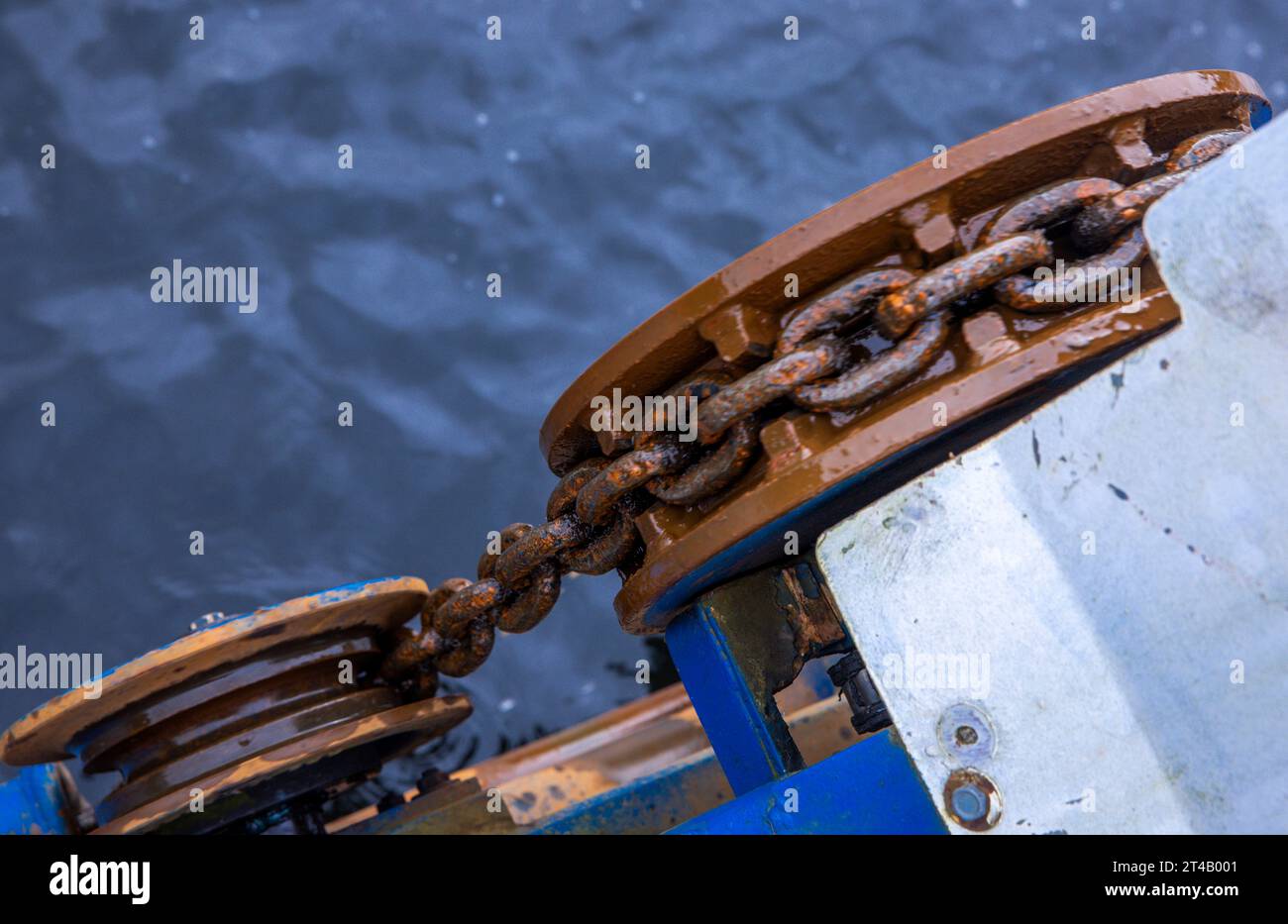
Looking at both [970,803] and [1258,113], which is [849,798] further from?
[1258,113]

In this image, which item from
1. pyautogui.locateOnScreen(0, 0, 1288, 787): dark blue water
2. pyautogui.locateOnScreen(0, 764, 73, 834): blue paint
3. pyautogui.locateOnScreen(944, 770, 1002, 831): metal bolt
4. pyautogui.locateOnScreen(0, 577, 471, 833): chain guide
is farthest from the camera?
pyautogui.locateOnScreen(0, 0, 1288, 787): dark blue water

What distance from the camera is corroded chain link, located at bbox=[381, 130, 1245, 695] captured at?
1780mm

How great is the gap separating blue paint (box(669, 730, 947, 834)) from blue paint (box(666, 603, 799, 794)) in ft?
0.56

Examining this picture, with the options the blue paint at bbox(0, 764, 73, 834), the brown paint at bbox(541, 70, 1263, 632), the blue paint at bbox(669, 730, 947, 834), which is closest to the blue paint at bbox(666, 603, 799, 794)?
the blue paint at bbox(669, 730, 947, 834)

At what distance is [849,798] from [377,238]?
10.3 feet

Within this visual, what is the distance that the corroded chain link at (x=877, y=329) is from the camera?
5.84 feet

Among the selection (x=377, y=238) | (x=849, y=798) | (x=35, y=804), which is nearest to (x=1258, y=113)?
(x=849, y=798)

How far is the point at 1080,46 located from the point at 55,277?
4117 mm

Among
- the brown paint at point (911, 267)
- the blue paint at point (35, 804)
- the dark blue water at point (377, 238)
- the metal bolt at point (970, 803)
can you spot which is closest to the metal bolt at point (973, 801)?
the metal bolt at point (970, 803)

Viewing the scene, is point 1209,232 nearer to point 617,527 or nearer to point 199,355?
point 617,527

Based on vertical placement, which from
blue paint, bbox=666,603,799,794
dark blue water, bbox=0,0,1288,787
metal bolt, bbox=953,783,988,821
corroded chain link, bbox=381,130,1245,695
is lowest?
metal bolt, bbox=953,783,988,821

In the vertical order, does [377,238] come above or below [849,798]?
above

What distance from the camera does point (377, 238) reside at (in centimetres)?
456

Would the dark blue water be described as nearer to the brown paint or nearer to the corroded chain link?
the corroded chain link
